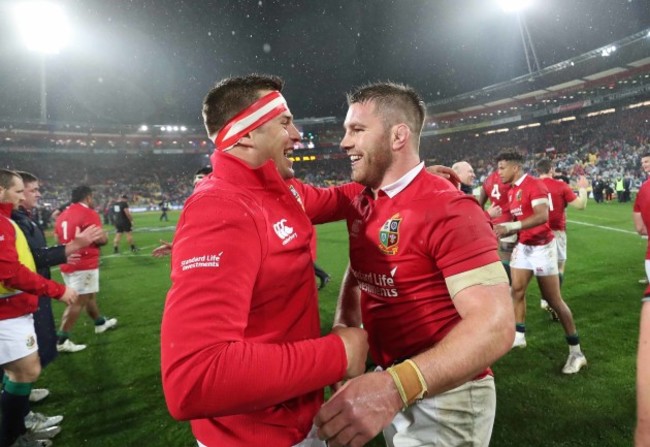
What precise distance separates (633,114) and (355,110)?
51617 millimetres

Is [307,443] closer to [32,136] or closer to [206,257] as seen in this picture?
[206,257]

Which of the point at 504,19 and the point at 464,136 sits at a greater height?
the point at 504,19

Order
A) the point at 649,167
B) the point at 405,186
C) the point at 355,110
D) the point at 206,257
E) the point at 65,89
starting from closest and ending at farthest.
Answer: the point at 206,257
the point at 405,186
the point at 355,110
the point at 649,167
the point at 65,89

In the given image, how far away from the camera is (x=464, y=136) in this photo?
5834cm

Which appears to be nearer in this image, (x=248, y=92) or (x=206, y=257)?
(x=206, y=257)

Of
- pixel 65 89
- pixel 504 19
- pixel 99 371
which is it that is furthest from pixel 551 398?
pixel 65 89

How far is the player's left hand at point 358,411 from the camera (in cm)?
114

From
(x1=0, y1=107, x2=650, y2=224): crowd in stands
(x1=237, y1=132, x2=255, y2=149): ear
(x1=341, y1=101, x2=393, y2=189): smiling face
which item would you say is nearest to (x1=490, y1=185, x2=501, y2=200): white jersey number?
(x1=341, y1=101, x2=393, y2=189): smiling face

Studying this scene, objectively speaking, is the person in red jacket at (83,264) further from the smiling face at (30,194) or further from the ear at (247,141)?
the ear at (247,141)

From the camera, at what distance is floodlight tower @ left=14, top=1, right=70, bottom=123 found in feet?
88.5

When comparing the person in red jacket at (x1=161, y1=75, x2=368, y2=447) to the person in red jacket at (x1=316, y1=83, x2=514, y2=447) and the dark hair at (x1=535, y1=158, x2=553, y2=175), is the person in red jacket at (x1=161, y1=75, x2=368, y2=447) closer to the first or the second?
the person in red jacket at (x1=316, y1=83, x2=514, y2=447)

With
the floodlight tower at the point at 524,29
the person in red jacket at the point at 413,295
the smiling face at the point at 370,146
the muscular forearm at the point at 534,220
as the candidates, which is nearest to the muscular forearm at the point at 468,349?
the person in red jacket at the point at 413,295

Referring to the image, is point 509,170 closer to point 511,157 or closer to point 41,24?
point 511,157

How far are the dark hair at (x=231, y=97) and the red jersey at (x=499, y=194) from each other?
572 cm
